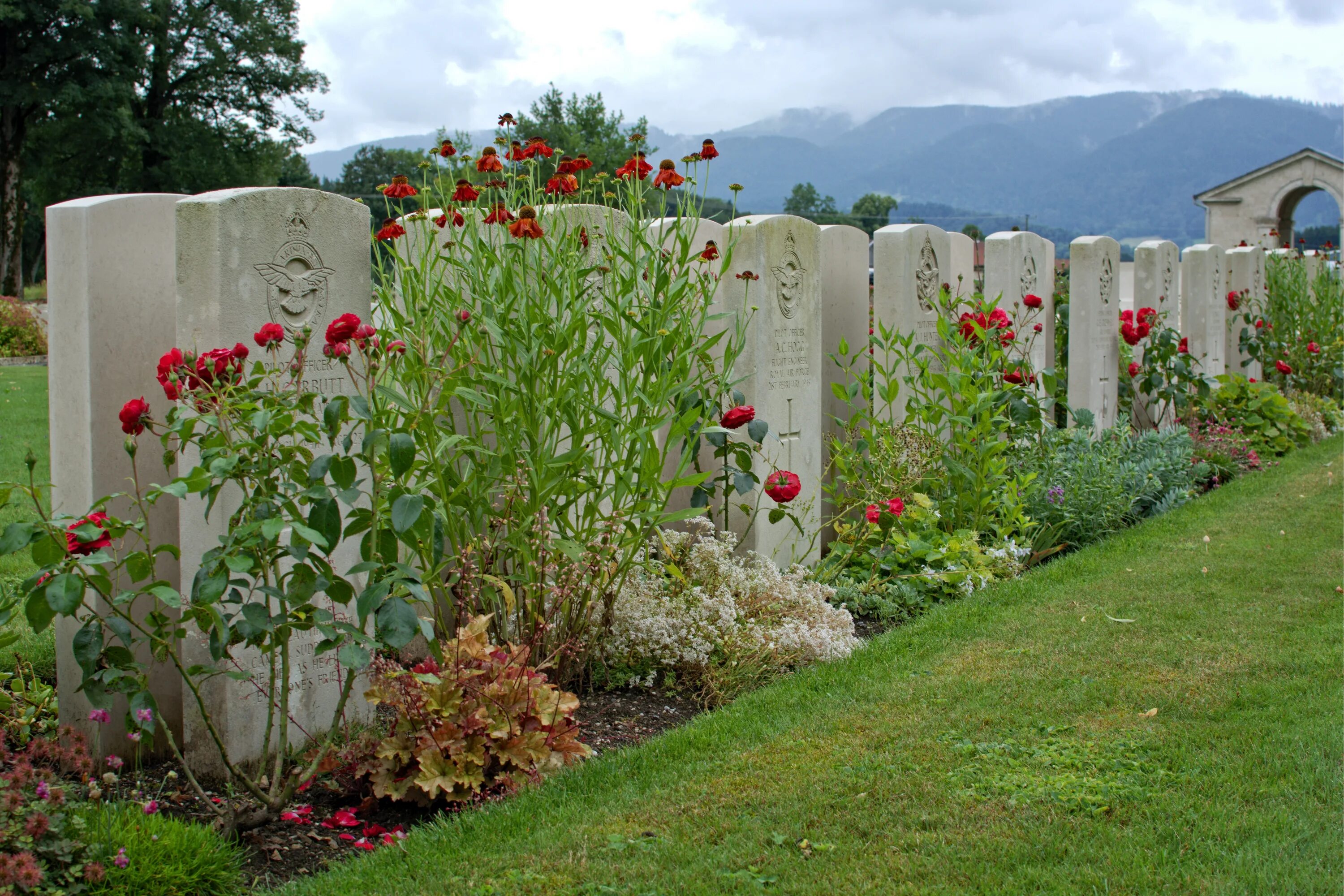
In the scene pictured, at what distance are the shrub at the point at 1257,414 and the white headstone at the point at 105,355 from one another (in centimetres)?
876

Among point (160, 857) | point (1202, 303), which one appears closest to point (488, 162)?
point (160, 857)

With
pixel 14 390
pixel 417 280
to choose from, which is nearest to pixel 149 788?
pixel 417 280

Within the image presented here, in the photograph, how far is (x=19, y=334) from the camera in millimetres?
16469

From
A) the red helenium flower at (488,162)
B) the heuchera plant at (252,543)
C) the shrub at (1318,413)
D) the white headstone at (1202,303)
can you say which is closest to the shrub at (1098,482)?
the white headstone at (1202,303)

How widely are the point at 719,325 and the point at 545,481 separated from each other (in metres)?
1.96

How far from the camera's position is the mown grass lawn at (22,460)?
418 centimetres

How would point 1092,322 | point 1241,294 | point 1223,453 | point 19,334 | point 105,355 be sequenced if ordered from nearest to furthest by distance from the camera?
point 105,355, point 1092,322, point 1223,453, point 1241,294, point 19,334

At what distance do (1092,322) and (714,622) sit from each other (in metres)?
5.54

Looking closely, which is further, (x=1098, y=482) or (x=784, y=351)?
(x=1098, y=482)

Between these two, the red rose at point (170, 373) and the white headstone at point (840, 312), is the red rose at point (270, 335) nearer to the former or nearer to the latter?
the red rose at point (170, 373)

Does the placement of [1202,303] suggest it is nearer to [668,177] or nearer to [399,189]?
[668,177]

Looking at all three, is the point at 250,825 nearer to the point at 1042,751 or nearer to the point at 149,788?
the point at 149,788

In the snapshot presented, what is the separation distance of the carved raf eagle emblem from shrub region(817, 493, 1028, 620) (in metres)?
1.14

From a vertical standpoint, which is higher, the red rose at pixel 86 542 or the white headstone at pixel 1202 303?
the white headstone at pixel 1202 303
